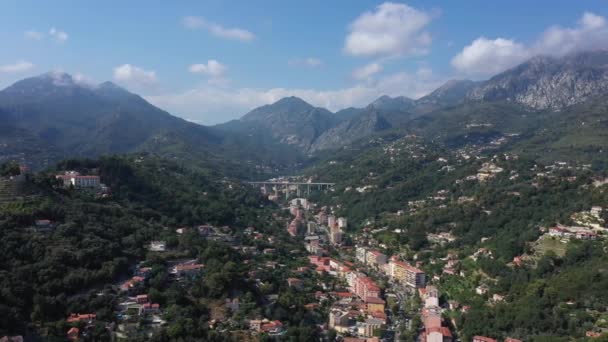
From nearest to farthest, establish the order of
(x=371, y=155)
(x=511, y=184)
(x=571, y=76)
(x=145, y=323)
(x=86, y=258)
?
(x=145, y=323) < (x=86, y=258) < (x=511, y=184) < (x=371, y=155) < (x=571, y=76)

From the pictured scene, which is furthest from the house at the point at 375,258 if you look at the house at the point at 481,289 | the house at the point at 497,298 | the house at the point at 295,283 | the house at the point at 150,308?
the house at the point at 150,308

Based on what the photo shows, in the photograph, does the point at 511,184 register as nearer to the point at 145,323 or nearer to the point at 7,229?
the point at 145,323

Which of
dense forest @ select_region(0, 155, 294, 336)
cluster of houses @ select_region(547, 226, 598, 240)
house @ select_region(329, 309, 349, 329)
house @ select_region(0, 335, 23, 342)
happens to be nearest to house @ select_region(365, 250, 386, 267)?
dense forest @ select_region(0, 155, 294, 336)

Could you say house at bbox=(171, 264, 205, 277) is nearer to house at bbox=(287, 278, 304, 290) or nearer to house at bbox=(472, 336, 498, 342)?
house at bbox=(287, 278, 304, 290)

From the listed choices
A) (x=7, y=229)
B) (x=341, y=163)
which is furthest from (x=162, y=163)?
(x=341, y=163)

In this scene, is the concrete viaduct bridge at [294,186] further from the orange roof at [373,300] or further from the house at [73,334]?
the house at [73,334]

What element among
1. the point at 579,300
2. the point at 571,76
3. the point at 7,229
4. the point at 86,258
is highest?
the point at 571,76

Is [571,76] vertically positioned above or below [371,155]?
above
